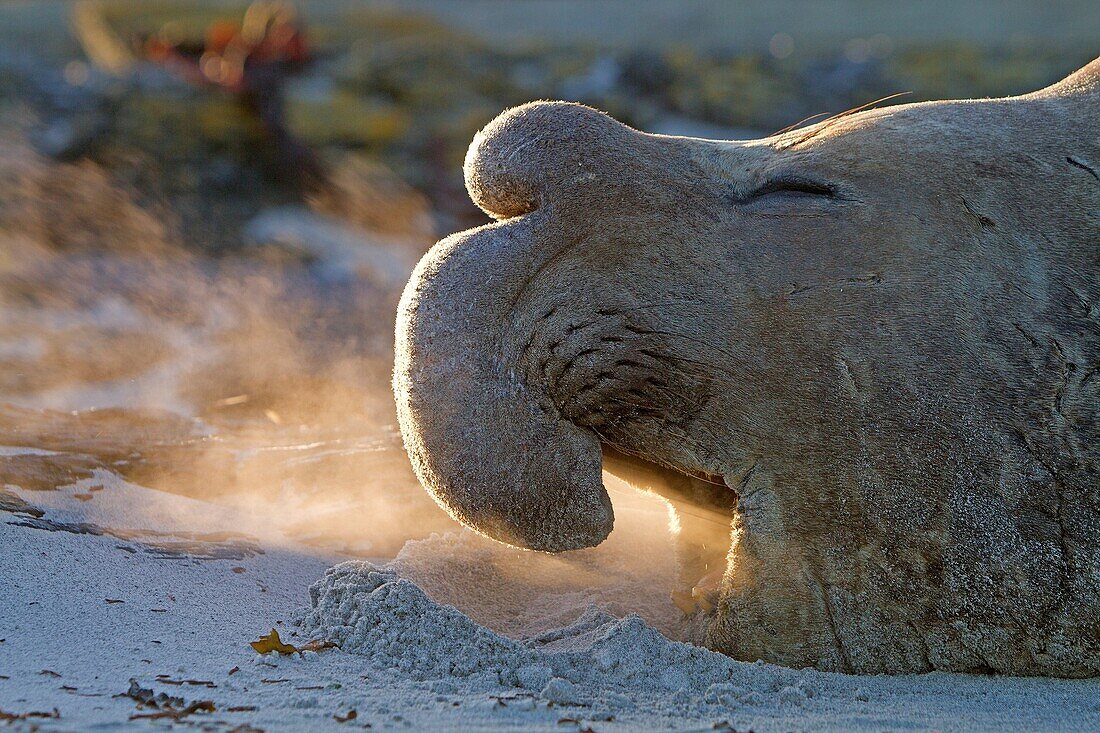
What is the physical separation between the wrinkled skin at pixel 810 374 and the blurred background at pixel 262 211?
0.99m

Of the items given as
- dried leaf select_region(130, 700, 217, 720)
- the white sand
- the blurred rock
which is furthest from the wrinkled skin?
the blurred rock

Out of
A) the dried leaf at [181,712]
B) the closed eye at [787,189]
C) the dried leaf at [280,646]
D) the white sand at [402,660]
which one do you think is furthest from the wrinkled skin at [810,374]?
the dried leaf at [181,712]

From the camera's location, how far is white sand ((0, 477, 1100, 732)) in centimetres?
203

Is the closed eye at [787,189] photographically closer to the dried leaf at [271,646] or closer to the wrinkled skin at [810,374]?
the wrinkled skin at [810,374]

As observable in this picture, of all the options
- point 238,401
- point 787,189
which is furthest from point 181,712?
point 238,401

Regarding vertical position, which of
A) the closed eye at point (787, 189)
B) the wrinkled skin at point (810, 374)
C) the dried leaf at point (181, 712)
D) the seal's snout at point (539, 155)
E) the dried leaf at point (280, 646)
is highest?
the seal's snout at point (539, 155)

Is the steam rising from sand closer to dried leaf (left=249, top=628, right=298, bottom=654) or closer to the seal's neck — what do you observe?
dried leaf (left=249, top=628, right=298, bottom=654)

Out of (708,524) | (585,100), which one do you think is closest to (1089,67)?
(708,524)

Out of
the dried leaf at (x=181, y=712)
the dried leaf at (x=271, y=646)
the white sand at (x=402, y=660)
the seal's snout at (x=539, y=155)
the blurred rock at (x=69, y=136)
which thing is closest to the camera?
the dried leaf at (x=181, y=712)

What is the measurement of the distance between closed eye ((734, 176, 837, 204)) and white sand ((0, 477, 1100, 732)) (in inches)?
39.1

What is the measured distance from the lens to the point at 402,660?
2.38 meters

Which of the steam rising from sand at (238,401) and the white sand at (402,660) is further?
the steam rising from sand at (238,401)

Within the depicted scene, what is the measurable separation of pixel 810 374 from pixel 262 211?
278 inches

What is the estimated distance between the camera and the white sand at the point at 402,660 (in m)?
2.03
